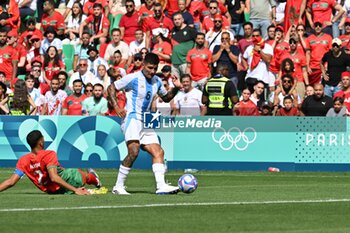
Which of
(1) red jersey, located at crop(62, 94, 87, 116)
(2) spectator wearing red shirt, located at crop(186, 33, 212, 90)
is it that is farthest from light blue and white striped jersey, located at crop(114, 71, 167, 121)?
(2) spectator wearing red shirt, located at crop(186, 33, 212, 90)

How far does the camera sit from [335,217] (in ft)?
43.8

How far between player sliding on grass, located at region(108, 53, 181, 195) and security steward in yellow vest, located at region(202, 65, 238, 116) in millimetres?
7815

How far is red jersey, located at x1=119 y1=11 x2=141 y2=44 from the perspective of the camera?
30.5 meters

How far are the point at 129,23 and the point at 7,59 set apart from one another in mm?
3615

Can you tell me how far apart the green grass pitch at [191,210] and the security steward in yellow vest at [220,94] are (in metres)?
5.39

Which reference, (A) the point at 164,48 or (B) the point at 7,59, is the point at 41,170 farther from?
(B) the point at 7,59

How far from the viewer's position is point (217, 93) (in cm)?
2536

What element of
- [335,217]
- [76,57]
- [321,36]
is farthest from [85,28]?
[335,217]

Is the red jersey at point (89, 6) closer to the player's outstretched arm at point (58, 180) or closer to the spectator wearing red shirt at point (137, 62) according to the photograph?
the spectator wearing red shirt at point (137, 62)

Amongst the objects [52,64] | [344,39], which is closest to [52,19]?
[52,64]

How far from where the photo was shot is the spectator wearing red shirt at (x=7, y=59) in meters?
30.8

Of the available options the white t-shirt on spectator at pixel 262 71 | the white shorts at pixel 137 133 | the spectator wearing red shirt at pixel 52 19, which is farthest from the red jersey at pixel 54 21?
the white shorts at pixel 137 133

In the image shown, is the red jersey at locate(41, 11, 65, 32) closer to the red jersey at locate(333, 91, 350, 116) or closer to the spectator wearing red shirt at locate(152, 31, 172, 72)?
the spectator wearing red shirt at locate(152, 31, 172, 72)

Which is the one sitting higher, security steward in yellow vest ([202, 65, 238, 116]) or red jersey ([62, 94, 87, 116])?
security steward in yellow vest ([202, 65, 238, 116])
